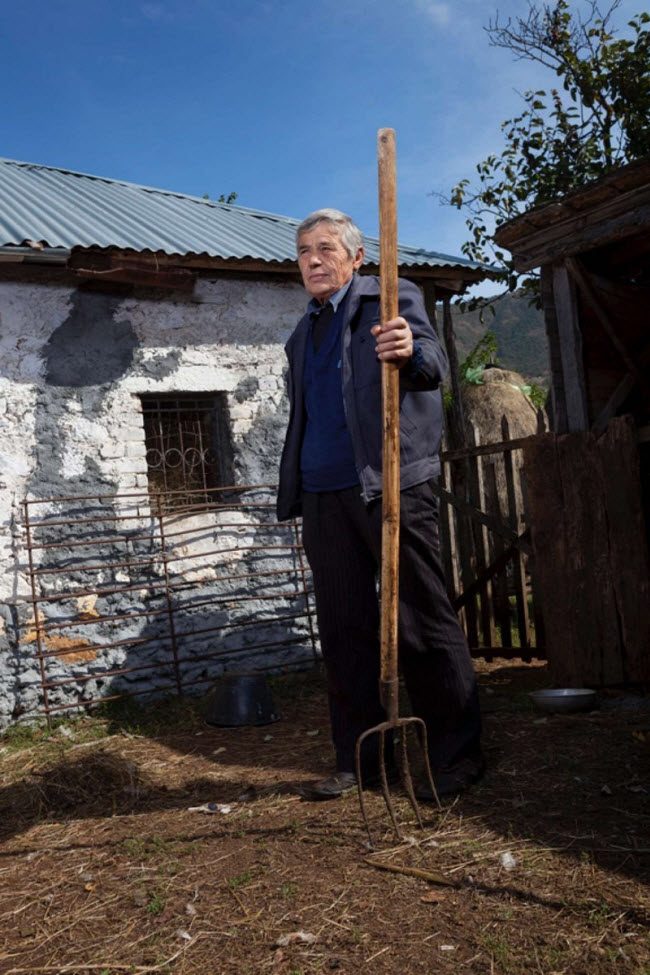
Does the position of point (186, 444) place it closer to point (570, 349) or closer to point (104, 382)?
point (104, 382)

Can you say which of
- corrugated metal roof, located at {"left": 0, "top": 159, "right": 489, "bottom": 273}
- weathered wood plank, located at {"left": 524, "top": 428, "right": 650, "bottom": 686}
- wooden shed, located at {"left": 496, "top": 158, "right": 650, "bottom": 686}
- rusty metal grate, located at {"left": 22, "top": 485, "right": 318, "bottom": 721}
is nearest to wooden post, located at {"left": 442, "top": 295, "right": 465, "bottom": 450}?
corrugated metal roof, located at {"left": 0, "top": 159, "right": 489, "bottom": 273}

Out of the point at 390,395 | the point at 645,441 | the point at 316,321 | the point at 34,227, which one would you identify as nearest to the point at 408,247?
the point at 34,227

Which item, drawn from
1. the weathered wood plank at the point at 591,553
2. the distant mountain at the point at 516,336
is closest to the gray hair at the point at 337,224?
the weathered wood plank at the point at 591,553

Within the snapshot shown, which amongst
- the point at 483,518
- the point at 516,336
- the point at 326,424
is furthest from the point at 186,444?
the point at 516,336

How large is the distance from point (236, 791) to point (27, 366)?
322cm

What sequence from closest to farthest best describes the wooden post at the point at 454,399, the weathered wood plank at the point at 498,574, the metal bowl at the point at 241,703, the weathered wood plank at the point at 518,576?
the metal bowl at the point at 241,703 → the weathered wood plank at the point at 518,576 → the weathered wood plank at the point at 498,574 → the wooden post at the point at 454,399

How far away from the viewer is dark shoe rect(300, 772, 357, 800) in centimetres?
311

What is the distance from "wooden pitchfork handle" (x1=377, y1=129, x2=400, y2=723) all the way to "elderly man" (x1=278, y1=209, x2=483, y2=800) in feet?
0.90

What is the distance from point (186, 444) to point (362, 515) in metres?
3.38

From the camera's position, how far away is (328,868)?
8.18ft

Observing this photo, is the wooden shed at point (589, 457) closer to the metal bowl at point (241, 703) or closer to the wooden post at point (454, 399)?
the metal bowl at point (241, 703)

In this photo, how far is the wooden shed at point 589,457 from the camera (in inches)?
163

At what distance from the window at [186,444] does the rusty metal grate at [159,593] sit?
0.36 ft

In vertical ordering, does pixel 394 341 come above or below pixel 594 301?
below
